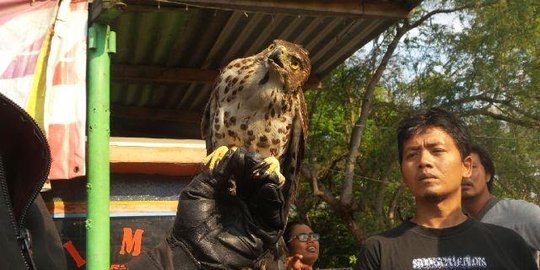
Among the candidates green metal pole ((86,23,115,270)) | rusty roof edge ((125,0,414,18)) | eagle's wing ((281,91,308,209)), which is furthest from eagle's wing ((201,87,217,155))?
rusty roof edge ((125,0,414,18))

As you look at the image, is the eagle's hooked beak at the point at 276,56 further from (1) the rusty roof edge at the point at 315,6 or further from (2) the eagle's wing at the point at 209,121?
(1) the rusty roof edge at the point at 315,6

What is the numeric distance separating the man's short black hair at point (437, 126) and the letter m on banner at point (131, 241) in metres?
2.12

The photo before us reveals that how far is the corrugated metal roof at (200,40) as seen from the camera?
499 cm

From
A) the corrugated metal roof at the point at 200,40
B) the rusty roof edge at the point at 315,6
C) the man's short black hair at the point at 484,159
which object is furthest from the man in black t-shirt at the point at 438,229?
the corrugated metal roof at the point at 200,40

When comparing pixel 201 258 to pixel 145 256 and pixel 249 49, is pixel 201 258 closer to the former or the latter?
pixel 145 256

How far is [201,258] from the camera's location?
1.86 meters

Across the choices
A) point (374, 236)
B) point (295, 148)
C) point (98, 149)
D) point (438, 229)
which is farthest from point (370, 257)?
point (98, 149)

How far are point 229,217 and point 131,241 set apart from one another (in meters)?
2.39

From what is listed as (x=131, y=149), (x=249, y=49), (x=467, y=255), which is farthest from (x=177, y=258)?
(x=249, y=49)

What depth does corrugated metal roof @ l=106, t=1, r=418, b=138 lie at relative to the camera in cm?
499

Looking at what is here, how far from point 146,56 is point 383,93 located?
7707mm

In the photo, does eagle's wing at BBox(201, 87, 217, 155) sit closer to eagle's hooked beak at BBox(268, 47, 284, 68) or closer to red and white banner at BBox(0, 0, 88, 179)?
eagle's hooked beak at BBox(268, 47, 284, 68)

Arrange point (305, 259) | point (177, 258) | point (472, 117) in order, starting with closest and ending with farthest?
point (177, 258) < point (305, 259) < point (472, 117)

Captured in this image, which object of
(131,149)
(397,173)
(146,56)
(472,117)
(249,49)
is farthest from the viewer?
(397,173)
